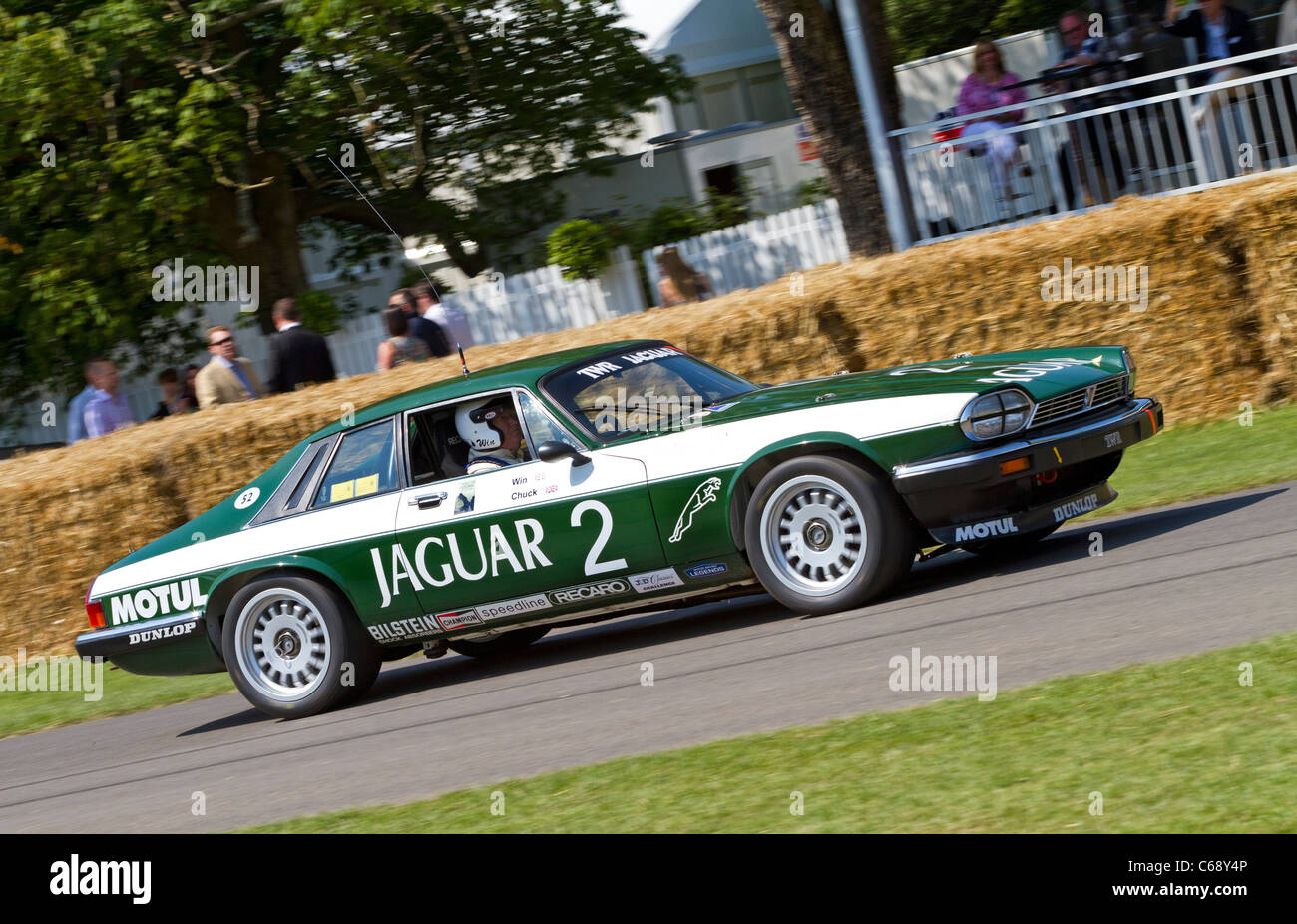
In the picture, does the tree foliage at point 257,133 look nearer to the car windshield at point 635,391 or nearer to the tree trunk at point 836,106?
the tree trunk at point 836,106

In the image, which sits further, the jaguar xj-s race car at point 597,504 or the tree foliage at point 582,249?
the tree foliage at point 582,249

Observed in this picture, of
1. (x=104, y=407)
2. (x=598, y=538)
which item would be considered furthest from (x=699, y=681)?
(x=104, y=407)

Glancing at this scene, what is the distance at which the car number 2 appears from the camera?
727cm

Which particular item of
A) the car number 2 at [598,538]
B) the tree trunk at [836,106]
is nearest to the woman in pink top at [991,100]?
the tree trunk at [836,106]

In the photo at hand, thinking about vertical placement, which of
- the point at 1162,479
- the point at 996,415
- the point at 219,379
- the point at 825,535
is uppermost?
the point at 219,379

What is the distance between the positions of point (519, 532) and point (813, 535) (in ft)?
4.92

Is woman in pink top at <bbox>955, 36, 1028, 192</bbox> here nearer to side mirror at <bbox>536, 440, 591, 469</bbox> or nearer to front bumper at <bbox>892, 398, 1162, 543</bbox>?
front bumper at <bbox>892, 398, 1162, 543</bbox>

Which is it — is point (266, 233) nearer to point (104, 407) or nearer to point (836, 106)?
point (104, 407)

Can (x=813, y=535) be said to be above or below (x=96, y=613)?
below

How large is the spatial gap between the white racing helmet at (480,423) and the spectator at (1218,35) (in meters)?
7.67

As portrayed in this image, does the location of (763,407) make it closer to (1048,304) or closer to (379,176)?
(1048,304)

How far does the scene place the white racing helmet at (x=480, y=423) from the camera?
7770mm

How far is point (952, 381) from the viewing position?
278 inches
